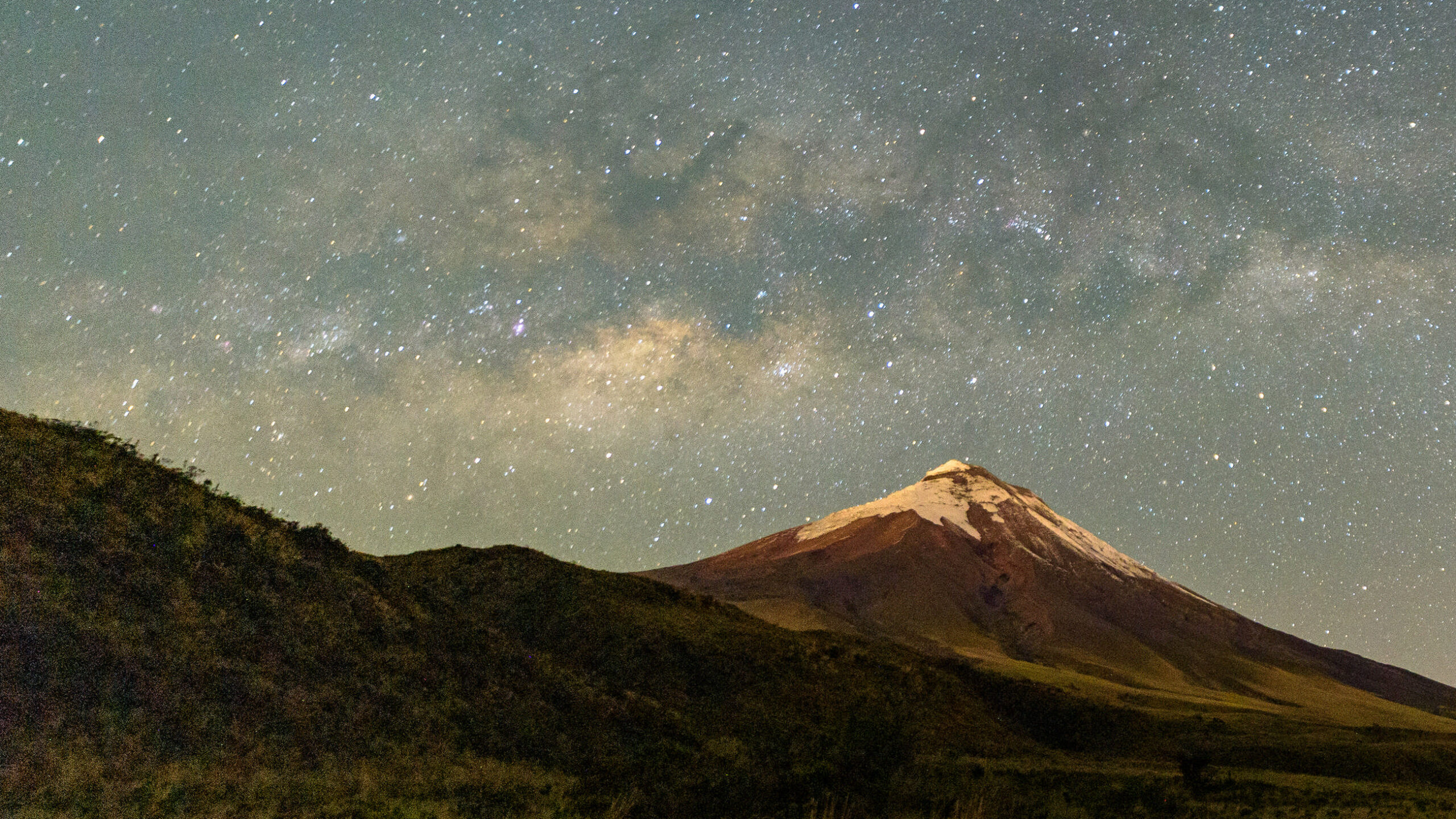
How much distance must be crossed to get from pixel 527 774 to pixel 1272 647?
7021 inches

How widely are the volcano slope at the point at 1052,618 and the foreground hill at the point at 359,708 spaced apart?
75.3 metres

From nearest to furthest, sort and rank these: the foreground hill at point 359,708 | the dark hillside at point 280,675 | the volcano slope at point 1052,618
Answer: the foreground hill at point 359,708, the dark hillside at point 280,675, the volcano slope at point 1052,618

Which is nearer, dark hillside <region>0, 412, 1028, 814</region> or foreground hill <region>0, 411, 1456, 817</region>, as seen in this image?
foreground hill <region>0, 411, 1456, 817</region>

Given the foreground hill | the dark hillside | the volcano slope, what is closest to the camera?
the foreground hill

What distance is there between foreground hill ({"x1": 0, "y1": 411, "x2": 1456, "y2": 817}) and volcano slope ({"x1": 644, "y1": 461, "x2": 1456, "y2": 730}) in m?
75.3

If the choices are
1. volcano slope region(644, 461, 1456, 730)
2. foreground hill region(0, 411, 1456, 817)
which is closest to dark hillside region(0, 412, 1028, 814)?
foreground hill region(0, 411, 1456, 817)

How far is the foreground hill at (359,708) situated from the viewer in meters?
18.7

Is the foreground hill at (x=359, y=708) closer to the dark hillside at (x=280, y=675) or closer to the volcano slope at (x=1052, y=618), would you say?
the dark hillside at (x=280, y=675)

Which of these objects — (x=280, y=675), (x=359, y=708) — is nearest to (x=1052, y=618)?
(x=359, y=708)

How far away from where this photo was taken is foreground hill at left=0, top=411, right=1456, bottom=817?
735 inches

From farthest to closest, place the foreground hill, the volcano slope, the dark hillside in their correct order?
the volcano slope < the dark hillside < the foreground hill

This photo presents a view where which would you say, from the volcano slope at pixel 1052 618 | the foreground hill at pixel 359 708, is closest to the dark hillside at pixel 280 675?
the foreground hill at pixel 359 708

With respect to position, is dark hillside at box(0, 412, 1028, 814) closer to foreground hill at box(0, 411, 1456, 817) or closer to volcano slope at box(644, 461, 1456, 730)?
foreground hill at box(0, 411, 1456, 817)

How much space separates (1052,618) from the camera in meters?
156
